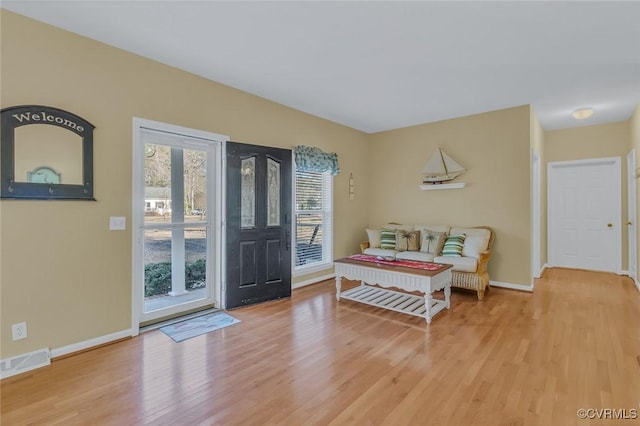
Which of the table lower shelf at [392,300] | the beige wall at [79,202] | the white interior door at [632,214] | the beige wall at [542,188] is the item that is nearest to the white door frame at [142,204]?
the beige wall at [79,202]

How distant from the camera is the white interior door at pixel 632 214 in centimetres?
491

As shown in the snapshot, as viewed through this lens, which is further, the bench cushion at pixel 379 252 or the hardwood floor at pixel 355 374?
the bench cushion at pixel 379 252

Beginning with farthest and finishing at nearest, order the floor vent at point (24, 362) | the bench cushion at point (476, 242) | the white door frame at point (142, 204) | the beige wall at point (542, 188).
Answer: the beige wall at point (542, 188) → the bench cushion at point (476, 242) → the white door frame at point (142, 204) → the floor vent at point (24, 362)

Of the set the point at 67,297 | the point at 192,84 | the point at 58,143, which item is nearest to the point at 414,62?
the point at 192,84

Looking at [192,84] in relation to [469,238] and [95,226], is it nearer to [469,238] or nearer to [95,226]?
[95,226]

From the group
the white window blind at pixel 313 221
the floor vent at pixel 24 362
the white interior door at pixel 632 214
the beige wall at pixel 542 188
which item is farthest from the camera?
the beige wall at pixel 542 188

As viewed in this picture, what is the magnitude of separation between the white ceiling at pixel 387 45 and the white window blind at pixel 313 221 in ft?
4.62

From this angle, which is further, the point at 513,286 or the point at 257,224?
the point at 513,286

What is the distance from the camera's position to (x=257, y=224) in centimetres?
409

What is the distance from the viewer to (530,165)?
454cm

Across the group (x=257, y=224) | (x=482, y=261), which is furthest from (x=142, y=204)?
(x=482, y=261)

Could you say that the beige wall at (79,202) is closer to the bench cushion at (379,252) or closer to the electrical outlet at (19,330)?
the electrical outlet at (19,330)

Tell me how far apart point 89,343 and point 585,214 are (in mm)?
7979

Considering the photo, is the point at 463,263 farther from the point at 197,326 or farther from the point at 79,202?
the point at 79,202
